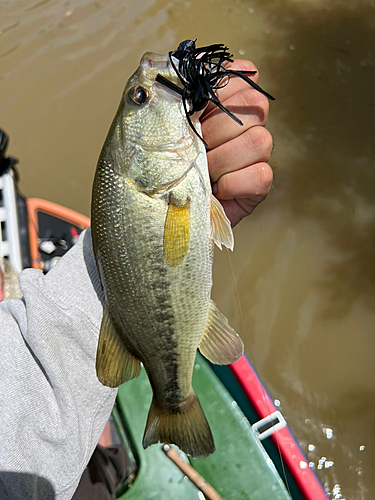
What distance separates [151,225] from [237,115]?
1.67ft

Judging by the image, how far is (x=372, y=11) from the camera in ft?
14.4

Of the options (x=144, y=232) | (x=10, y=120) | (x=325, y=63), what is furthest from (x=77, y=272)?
(x=325, y=63)

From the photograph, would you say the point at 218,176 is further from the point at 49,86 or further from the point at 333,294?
the point at 49,86

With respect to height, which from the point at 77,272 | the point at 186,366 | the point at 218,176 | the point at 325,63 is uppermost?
the point at 218,176

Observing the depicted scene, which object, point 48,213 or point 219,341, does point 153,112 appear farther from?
point 48,213

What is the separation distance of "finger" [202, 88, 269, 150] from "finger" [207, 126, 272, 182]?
2 cm

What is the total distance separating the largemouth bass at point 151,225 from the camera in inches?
46.1

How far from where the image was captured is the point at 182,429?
4.46ft

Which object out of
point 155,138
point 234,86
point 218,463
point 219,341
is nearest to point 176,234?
Result: point 155,138

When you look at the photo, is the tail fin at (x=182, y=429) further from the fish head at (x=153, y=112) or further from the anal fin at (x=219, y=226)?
the fish head at (x=153, y=112)

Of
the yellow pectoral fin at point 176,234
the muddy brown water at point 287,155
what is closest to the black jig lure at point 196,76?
the yellow pectoral fin at point 176,234

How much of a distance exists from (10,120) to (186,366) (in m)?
4.01

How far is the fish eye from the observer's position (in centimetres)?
119

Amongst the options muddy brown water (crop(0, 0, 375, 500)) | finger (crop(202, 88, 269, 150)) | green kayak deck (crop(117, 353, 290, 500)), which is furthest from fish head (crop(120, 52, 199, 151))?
muddy brown water (crop(0, 0, 375, 500))
